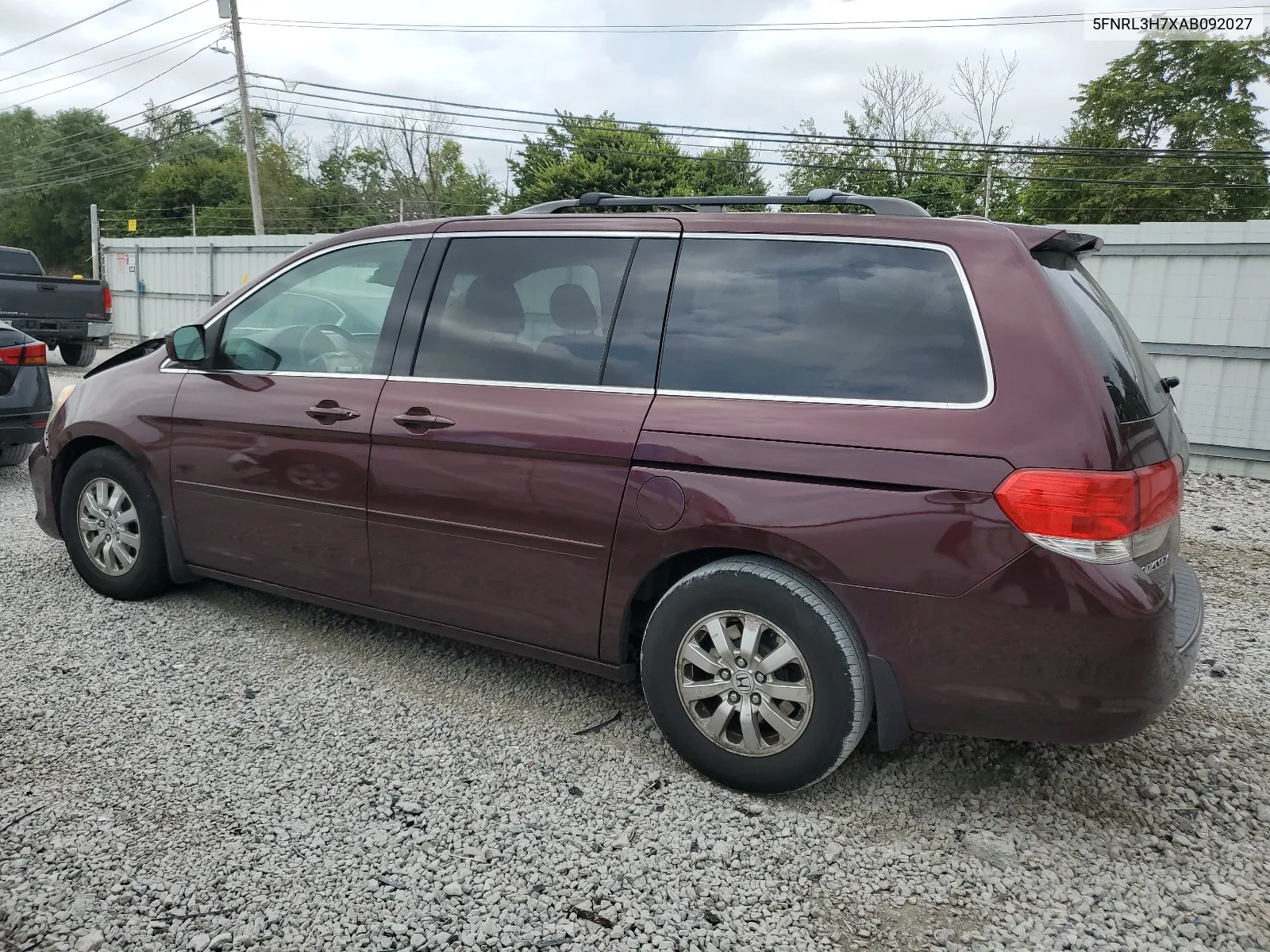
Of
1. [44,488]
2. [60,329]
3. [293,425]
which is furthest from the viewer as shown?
[60,329]

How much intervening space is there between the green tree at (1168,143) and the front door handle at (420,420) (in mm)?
31724

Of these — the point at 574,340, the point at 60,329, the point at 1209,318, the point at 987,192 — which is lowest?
the point at 60,329

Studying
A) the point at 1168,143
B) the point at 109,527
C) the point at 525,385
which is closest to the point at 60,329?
the point at 109,527

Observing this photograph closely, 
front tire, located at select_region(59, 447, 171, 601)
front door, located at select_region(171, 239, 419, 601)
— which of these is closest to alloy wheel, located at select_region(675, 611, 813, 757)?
front door, located at select_region(171, 239, 419, 601)

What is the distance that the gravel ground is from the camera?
230 cm

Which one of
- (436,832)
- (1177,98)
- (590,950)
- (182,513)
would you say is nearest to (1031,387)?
(590,950)

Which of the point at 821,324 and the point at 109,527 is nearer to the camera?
the point at 821,324

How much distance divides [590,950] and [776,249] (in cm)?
207

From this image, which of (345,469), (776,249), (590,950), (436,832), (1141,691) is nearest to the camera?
(590,950)

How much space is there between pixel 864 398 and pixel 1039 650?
822mm

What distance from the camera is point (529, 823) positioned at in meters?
2.73

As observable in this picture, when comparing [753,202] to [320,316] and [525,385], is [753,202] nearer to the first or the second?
[525,385]

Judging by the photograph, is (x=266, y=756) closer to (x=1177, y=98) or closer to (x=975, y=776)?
(x=975, y=776)

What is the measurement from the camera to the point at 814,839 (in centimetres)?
268
